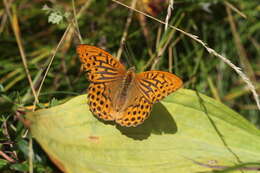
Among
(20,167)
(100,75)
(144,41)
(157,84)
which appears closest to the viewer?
(20,167)

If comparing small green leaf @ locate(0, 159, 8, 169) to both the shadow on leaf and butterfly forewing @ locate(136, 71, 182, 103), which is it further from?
butterfly forewing @ locate(136, 71, 182, 103)

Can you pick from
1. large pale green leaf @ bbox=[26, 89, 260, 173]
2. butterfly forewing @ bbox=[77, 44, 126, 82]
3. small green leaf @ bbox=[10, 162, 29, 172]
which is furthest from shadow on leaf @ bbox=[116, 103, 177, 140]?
small green leaf @ bbox=[10, 162, 29, 172]

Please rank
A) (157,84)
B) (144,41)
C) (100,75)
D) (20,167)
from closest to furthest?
1. (20,167)
2. (157,84)
3. (100,75)
4. (144,41)

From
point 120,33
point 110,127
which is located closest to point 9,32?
point 120,33

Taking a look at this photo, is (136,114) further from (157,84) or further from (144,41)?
(144,41)

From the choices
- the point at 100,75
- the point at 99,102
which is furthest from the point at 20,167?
the point at 100,75

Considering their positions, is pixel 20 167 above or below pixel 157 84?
below

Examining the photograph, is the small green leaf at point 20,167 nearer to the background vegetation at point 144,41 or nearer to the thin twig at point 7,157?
the thin twig at point 7,157

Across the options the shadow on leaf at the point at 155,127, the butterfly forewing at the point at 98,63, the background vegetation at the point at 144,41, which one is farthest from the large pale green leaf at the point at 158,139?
the background vegetation at the point at 144,41
